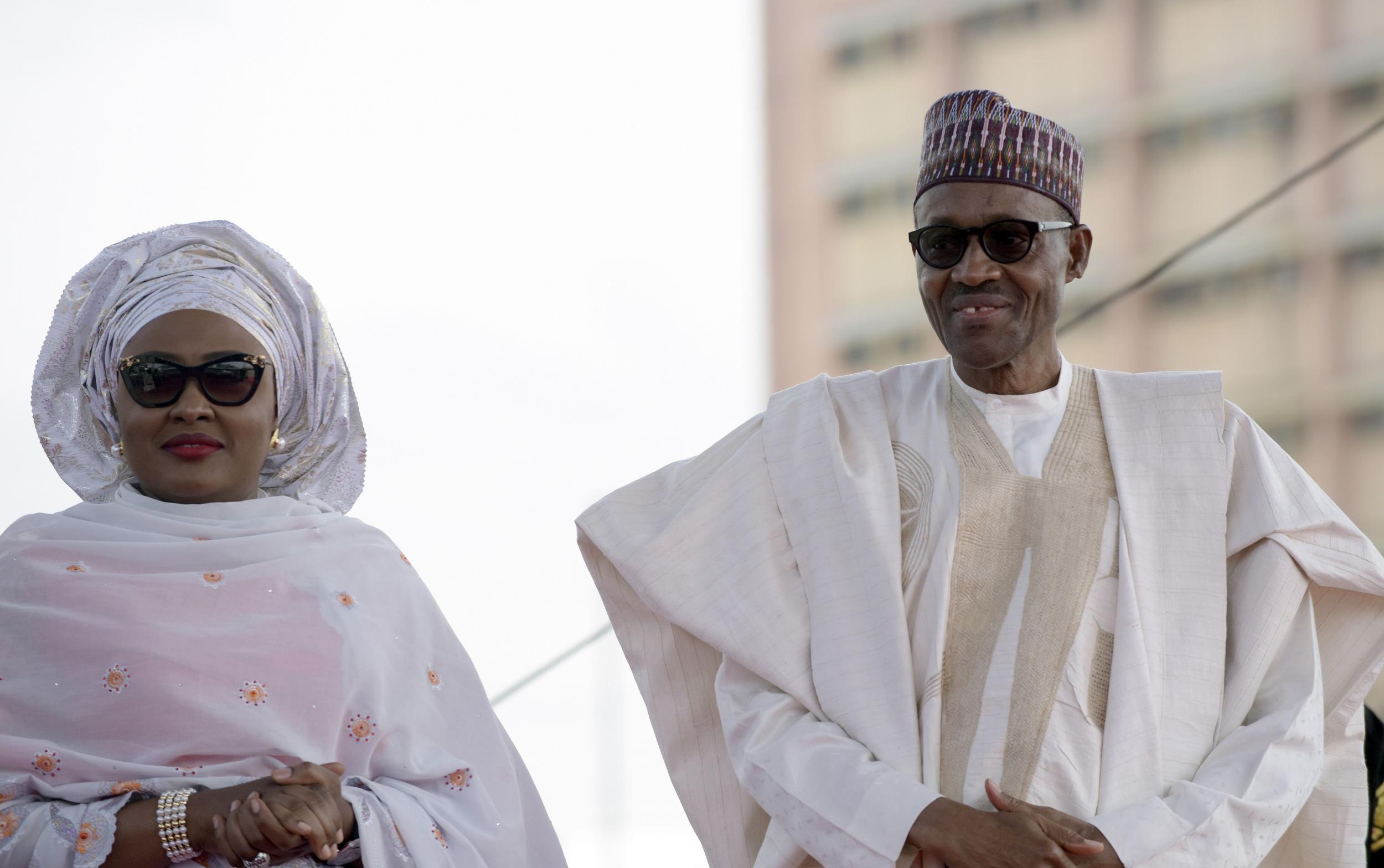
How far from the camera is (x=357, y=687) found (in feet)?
8.41

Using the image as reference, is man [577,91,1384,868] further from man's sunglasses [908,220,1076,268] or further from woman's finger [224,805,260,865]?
woman's finger [224,805,260,865]

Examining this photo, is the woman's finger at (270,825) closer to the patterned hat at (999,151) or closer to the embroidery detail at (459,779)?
→ the embroidery detail at (459,779)

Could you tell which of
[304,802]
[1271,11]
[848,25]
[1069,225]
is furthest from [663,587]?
[848,25]

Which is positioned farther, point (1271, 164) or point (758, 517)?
point (1271, 164)

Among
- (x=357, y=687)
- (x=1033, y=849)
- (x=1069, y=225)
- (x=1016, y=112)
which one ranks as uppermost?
(x=1016, y=112)

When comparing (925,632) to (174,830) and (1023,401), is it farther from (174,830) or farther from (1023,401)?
(174,830)

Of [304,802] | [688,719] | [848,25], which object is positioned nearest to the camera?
[304,802]

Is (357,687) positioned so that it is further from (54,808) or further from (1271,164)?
(1271,164)

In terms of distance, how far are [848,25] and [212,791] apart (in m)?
10.5

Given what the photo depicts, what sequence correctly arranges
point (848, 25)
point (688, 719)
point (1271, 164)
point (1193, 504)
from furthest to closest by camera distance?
1. point (848, 25)
2. point (1271, 164)
3. point (688, 719)
4. point (1193, 504)

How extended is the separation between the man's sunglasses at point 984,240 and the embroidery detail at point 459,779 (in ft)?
4.02

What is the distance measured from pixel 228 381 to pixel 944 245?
4.26ft

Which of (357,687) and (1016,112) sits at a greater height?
(1016,112)

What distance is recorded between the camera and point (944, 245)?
9.11 ft
